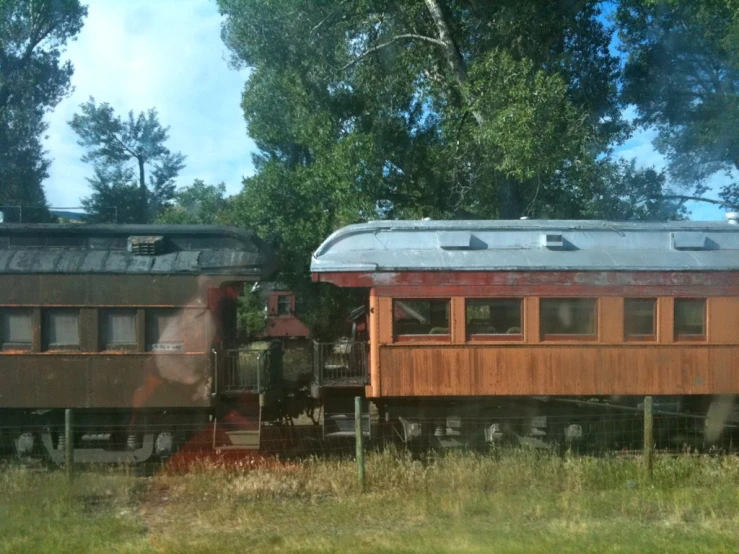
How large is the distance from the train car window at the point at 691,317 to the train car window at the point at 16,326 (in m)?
9.32

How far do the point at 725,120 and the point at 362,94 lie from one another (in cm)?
787

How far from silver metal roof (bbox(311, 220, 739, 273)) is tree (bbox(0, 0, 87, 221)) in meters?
13.1

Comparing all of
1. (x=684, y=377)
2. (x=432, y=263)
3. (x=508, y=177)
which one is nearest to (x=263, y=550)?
(x=432, y=263)

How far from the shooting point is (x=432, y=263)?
37.8ft

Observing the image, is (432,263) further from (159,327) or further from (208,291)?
(159,327)

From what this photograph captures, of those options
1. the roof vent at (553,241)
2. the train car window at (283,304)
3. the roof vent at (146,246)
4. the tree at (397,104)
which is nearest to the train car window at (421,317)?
the roof vent at (553,241)

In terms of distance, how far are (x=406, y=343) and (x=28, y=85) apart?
17109 mm

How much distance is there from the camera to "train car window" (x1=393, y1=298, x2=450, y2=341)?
1150 cm

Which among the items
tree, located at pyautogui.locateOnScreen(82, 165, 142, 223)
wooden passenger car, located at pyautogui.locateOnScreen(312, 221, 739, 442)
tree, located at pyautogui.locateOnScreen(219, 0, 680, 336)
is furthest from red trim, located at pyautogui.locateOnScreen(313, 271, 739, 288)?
tree, located at pyautogui.locateOnScreen(82, 165, 142, 223)

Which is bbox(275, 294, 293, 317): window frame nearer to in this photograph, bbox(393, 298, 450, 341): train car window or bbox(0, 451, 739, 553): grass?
bbox(393, 298, 450, 341): train car window

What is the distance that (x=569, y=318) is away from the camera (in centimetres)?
1158

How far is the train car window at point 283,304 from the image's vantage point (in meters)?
22.3

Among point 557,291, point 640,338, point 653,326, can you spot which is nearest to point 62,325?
point 557,291

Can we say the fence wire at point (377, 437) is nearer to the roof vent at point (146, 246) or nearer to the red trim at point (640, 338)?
the red trim at point (640, 338)
